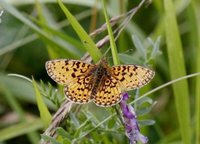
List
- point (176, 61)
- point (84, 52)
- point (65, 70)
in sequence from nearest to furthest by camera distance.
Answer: point (65, 70) < point (176, 61) < point (84, 52)

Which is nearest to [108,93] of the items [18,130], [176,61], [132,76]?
[132,76]

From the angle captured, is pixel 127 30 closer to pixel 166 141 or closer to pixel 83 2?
pixel 83 2

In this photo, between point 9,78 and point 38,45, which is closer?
point 9,78

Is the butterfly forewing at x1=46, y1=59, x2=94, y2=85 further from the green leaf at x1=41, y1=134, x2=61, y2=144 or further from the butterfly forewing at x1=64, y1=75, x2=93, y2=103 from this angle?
the green leaf at x1=41, y1=134, x2=61, y2=144

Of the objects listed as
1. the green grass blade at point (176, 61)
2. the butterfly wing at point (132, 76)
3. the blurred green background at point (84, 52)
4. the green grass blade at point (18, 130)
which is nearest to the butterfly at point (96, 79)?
the butterfly wing at point (132, 76)

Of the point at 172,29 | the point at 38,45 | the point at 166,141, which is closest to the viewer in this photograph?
the point at 172,29

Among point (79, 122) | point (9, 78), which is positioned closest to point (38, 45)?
point (9, 78)

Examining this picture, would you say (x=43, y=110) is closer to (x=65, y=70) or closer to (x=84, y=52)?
(x=65, y=70)
